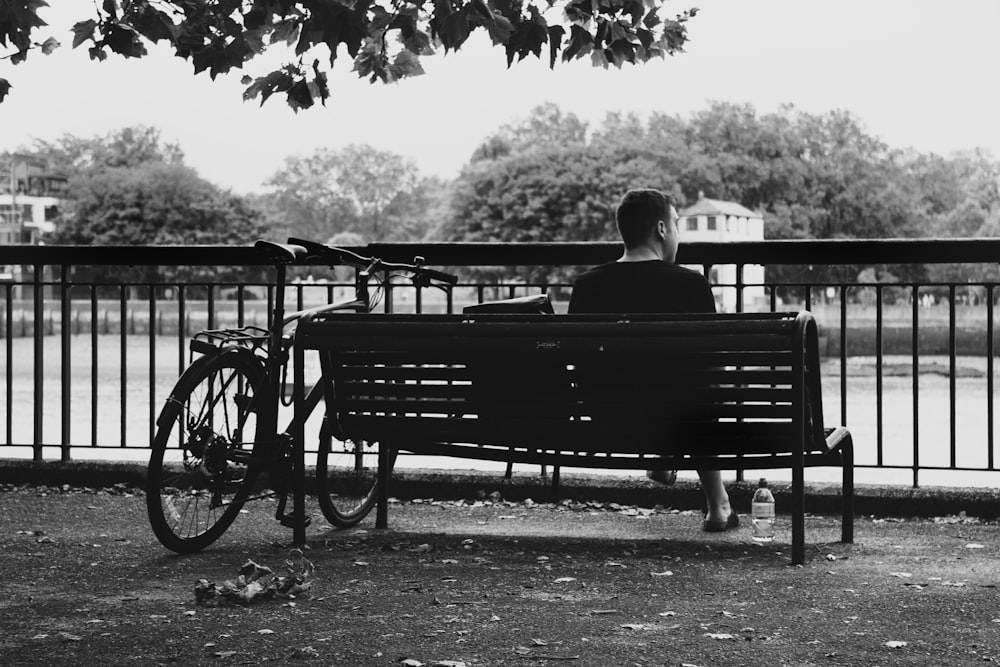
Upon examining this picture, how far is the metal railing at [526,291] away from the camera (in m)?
5.54

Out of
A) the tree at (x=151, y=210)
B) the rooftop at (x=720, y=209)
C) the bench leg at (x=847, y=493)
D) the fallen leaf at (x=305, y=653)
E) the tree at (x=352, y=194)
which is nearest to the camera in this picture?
the fallen leaf at (x=305, y=653)

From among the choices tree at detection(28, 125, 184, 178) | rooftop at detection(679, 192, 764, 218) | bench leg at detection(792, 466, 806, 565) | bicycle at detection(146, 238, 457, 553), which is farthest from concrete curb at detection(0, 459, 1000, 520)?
tree at detection(28, 125, 184, 178)

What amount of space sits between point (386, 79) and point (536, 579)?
373 centimetres

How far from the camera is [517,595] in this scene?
12.7 feet

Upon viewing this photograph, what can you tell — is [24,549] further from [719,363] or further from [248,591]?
[719,363]

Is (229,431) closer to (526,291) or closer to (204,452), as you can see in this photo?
(204,452)

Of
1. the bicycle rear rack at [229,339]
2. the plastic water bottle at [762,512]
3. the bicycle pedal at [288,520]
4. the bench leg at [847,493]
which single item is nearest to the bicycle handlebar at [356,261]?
the bicycle rear rack at [229,339]

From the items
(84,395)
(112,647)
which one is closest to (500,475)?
(112,647)

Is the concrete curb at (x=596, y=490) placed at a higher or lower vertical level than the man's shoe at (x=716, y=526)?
higher

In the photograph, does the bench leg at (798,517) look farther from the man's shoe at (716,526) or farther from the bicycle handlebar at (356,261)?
the bicycle handlebar at (356,261)

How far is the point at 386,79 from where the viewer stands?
23.2 feet

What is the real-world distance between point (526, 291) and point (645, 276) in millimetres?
52259

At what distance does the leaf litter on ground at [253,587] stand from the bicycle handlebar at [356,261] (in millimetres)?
1253

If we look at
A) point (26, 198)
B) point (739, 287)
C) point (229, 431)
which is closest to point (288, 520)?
point (229, 431)
